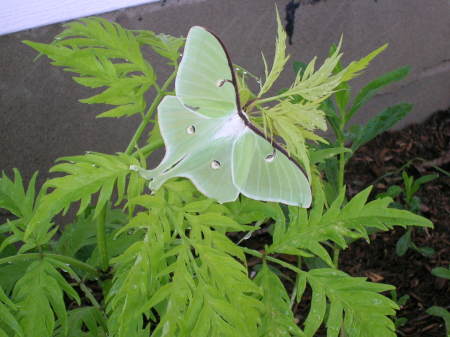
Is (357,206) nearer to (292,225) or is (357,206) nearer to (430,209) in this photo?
(292,225)

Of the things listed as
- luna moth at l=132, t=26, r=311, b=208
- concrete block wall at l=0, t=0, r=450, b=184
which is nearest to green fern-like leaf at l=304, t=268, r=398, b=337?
luna moth at l=132, t=26, r=311, b=208

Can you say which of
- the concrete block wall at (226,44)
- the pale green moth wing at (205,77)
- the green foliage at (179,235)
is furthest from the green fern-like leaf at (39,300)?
the concrete block wall at (226,44)

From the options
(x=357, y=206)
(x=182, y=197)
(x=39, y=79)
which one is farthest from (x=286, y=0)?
(x=182, y=197)

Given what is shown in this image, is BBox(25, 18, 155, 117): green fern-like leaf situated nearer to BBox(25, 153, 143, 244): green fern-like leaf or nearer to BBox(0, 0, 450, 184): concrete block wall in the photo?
BBox(25, 153, 143, 244): green fern-like leaf

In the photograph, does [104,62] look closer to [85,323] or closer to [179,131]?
[179,131]

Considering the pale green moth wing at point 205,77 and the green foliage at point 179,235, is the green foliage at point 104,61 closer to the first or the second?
the green foliage at point 179,235

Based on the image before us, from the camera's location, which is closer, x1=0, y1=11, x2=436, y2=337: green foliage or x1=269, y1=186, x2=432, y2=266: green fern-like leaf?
x1=0, y1=11, x2=436, y2=337: green foliage

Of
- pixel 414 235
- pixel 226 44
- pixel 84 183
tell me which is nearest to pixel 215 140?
pixel 84 183

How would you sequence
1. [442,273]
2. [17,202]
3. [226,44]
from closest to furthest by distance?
[17,202]
[442,273]
[226,44]

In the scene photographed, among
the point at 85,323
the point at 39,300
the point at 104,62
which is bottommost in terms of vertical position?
the point at 85,323
